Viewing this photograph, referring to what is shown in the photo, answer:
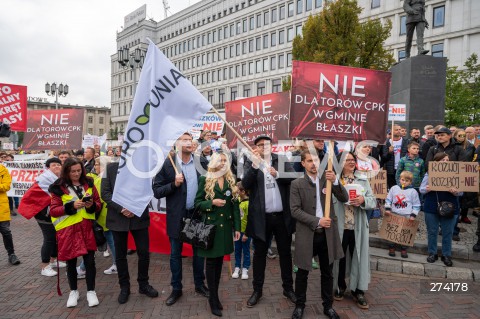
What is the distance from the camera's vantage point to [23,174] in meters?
7.89

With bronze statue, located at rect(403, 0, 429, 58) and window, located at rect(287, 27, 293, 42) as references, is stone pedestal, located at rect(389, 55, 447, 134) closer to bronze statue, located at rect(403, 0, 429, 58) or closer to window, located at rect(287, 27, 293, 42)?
bronze statue, located at rect(403, 0, 429, 58)

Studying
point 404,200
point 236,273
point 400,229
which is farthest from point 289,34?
point 236,273

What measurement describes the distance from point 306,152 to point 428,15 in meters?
41.8

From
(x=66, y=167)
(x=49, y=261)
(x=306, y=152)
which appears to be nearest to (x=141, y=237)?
(x=66, y=167)

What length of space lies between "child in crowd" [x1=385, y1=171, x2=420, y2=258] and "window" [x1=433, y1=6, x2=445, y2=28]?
38.9m

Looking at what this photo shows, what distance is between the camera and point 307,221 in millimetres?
3738

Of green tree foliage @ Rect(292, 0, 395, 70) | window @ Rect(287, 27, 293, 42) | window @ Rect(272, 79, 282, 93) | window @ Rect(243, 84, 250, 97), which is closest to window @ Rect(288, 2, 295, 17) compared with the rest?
window @ Rect(287, 27, 293, 42)

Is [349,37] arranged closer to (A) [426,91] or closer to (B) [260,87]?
(A) [426,91]

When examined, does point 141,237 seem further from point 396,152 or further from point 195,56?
point 195,56

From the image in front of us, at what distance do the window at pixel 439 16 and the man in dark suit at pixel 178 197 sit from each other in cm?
4121

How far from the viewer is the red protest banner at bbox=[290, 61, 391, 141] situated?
402cm

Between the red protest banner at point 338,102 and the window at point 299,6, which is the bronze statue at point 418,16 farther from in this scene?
the window at point 299,6

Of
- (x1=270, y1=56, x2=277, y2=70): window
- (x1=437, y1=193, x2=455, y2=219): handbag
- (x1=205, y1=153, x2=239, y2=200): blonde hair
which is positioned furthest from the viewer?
(x1=270, y1=56, x2=277, y2=70): window

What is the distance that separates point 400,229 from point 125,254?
4308mm
